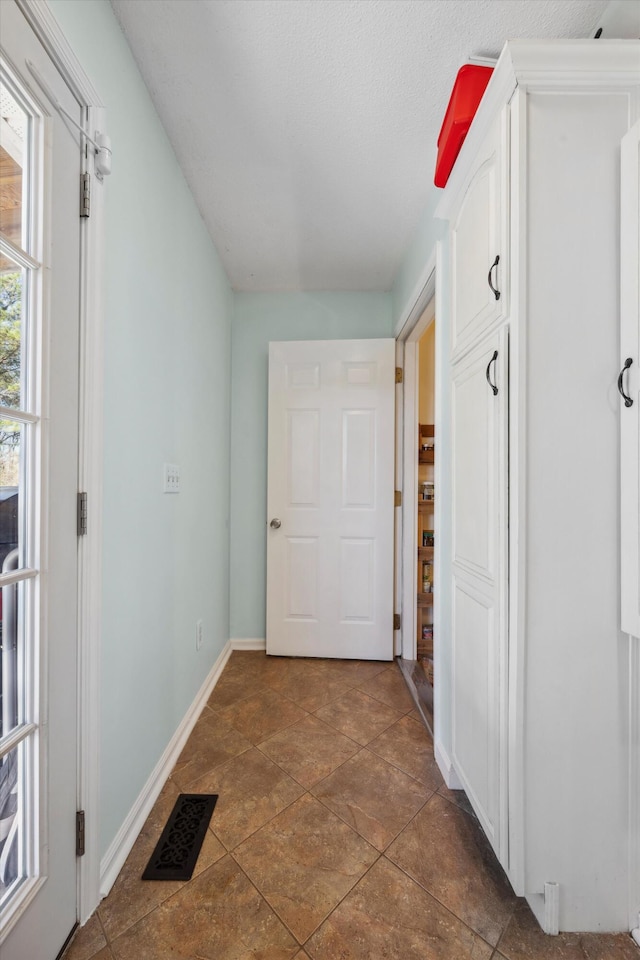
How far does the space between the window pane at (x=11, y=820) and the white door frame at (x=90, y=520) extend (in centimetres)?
16

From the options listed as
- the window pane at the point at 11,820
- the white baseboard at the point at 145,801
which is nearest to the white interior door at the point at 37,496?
the window pane at the point at 11,820

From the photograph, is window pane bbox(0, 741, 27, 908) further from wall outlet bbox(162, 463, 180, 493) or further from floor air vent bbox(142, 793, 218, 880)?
wall outlet bbox(162, 463, 180, 493)

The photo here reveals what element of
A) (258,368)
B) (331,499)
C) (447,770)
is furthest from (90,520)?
(258,368)

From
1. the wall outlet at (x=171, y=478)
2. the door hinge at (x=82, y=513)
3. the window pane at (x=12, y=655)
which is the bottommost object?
the window pane at (x=12, y=655)

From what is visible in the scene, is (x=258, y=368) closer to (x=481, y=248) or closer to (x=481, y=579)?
(x=481, y=248)

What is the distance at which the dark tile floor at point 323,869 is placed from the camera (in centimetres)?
95

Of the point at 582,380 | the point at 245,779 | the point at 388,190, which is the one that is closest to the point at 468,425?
the point at 582,380

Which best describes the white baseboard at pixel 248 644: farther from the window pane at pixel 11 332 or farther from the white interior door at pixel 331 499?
the window pane at pixel 11 332

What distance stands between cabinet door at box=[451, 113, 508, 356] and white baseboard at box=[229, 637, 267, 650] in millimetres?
2190

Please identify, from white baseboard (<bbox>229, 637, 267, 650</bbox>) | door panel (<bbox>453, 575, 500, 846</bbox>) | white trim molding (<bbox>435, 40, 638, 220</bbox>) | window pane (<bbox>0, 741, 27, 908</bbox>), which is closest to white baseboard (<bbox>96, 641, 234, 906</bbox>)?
window pane (<bbox>0, 741, 27, 908</bbox>)

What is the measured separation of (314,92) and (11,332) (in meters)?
1.26

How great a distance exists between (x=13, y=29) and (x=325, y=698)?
8.07 ft

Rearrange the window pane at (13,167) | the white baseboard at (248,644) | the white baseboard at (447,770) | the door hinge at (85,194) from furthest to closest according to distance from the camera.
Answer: the white baseboard at (248,644) → the white baseboard at (447,770) → the door hinge at (85,194) → the window pane at (13,167)

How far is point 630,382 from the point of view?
91cm
